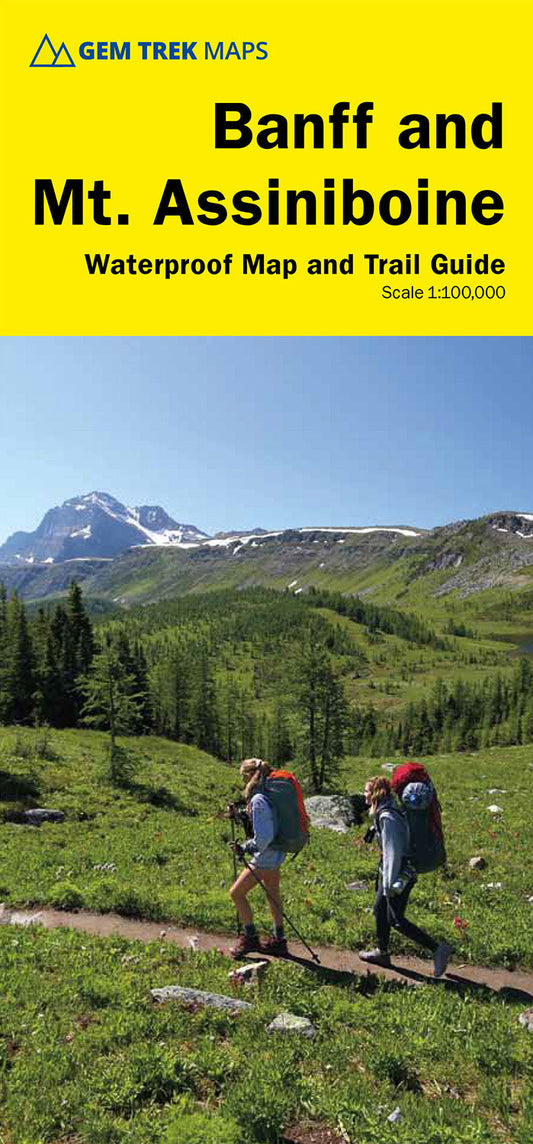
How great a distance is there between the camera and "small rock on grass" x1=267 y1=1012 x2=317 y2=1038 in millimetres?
7547

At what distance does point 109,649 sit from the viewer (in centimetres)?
3828

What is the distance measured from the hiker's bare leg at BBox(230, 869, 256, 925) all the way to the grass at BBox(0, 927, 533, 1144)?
103 cm

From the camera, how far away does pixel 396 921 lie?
9359 millimetres

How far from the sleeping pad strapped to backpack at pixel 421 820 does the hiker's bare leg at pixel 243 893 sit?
286 cm

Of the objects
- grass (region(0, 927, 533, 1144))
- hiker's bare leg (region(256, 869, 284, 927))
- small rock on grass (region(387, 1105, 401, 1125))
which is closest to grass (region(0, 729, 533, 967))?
hiker's bare leg (region(256, 869, 284, 927))

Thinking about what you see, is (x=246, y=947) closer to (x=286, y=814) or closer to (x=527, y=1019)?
(x=286, y=814)

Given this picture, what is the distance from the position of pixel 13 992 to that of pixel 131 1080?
2.83 m

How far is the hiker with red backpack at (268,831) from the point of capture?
31.0ft

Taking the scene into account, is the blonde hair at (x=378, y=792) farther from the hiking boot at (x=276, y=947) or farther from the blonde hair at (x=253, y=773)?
the hiking boot at (x=276, y=947)

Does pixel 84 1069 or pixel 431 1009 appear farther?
pixel 431 1009

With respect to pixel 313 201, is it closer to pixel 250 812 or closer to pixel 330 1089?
pixel 250 812

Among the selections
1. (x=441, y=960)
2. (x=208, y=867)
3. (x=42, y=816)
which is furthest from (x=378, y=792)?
(x=42, y=816)

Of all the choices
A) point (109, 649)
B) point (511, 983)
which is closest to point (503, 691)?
point (109, 649)

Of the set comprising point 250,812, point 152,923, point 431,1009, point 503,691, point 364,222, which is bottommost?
point 503,691
